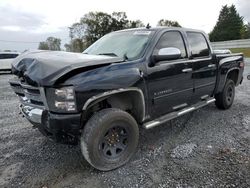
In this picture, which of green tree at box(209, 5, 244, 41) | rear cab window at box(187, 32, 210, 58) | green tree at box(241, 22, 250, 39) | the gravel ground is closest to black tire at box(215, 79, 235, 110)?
the gravel ground

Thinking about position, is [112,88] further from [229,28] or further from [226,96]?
[229,28]

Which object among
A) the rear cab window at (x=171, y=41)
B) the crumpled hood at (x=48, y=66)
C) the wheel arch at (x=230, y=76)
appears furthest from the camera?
the wheel arch at (x=230, y=76)

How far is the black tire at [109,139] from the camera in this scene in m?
2.99

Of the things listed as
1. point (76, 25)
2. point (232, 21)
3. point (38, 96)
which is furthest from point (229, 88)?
point (232, 21)

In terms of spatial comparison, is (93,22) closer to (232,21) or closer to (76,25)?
(76,25)

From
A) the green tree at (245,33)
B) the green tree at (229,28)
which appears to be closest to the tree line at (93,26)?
the green tree at (229,28)

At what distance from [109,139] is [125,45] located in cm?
160

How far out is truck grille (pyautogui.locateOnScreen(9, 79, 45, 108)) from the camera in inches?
116

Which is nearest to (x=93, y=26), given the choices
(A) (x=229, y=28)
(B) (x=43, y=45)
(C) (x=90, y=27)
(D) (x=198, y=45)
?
(C) (x=90, y=27)

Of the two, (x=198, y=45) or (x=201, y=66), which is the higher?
(x=198, y=45)

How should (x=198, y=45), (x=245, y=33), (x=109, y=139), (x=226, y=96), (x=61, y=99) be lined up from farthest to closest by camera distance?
1. (x=245, y=33)
2. (x=226, y=96)
3. (x=198, y=45)
4. (x=109, y=139)
5. (x=61, y=99)

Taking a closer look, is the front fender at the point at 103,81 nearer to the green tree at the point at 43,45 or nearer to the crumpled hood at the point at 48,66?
the crumpled hood at the point at 48,66

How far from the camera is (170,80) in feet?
12.9

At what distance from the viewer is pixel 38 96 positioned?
9.76 feet
